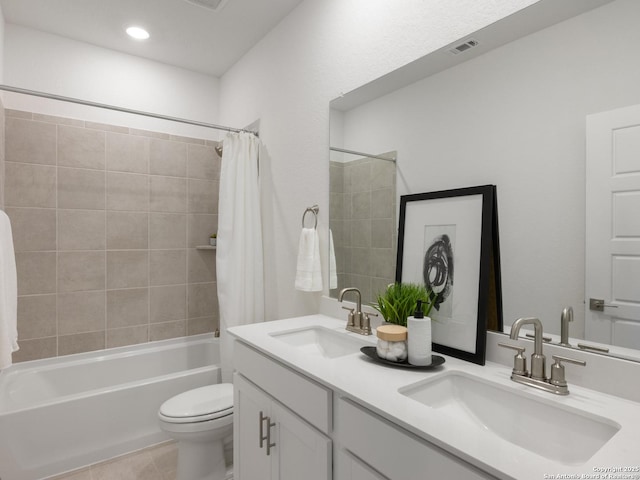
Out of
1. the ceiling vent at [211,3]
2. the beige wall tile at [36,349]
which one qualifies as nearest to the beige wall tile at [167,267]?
the beige wall tile at [36,349]

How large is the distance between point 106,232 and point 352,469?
2.52 meters

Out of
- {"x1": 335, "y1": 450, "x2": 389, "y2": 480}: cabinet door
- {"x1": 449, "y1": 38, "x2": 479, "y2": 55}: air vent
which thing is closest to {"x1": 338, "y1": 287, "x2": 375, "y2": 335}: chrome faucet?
{"x1": 335, "y1": 450, "x2": 389, "y2": 480}: cabinet door

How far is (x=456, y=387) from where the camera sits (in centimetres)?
107

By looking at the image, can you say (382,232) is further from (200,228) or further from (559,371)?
(200,228)

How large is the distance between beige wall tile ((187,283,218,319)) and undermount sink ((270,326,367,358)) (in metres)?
1.74

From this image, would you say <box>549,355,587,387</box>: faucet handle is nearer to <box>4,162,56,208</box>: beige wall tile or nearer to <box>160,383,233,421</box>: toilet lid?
<box>160,383,233,421</box>: toilet lid

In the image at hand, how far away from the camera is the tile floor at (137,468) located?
1.97 metres

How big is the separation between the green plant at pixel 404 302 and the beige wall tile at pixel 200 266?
7.14 ft

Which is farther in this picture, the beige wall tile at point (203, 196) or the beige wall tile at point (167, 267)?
the beige wall tile at point (203, 196)

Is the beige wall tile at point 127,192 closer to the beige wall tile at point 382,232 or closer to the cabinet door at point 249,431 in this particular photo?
the cabinet door at point 249,431

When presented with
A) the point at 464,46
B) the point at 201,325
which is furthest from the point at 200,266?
the point at 464,46

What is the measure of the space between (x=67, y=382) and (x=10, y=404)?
1.26 ft

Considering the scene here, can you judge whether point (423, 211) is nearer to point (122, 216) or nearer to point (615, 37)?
point (615, 37)

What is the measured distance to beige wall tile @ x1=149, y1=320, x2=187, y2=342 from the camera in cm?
287
